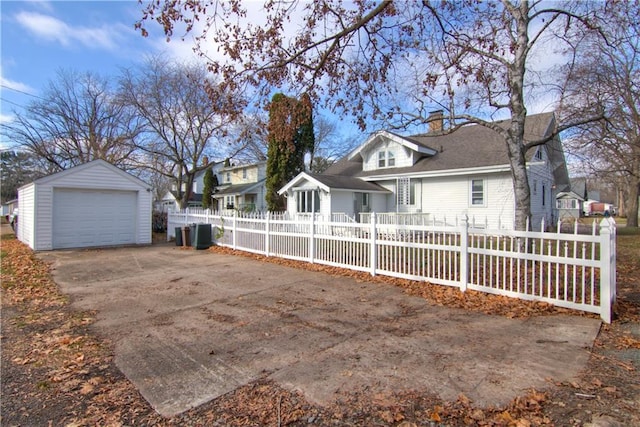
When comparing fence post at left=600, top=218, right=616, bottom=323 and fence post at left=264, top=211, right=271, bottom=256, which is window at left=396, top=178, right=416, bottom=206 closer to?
fence post at left=264, top=211, right=271, bottom=256

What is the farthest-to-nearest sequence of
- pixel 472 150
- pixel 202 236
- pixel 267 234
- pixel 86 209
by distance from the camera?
pixel 472 150 → pixel 86 209 → pixel 202 236 → pixel 267 234

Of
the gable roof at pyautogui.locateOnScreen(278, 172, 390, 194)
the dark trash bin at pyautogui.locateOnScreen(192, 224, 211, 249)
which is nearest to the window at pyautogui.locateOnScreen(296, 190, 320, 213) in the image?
the gable roof at pyautogui.locateOnScreen(278, 172, 390, 194)

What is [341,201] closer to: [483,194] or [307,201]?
[307,201]

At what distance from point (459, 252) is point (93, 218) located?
1402 centimetres

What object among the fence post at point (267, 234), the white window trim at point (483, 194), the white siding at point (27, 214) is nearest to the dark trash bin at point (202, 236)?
the fence post at point (267, 234)

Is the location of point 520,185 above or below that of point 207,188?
below

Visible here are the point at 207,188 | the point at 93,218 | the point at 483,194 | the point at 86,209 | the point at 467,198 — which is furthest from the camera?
the point at 207,188

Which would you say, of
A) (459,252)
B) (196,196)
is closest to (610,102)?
(459,252)

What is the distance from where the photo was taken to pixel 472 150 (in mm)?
18031

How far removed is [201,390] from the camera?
312cm

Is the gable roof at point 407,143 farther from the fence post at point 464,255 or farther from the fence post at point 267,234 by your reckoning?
the fence post at point 464,255

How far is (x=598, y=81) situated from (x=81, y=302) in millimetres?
19487

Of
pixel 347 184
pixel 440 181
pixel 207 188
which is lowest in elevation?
pixel 347 184

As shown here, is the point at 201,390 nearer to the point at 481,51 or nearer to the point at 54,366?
the point at 54,366
